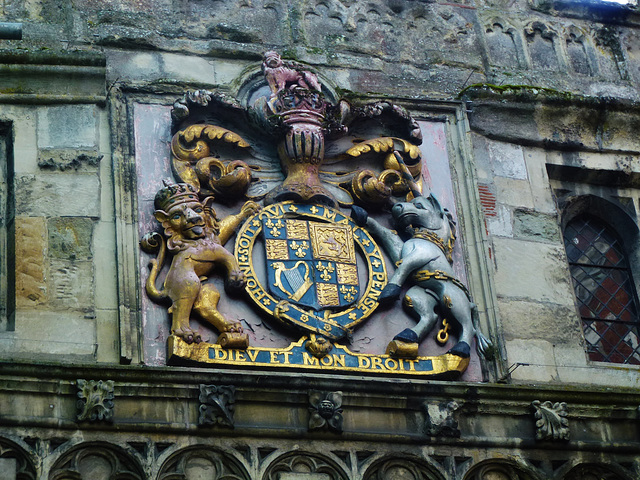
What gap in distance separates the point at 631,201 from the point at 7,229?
4.67m

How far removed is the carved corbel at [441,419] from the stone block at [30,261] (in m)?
2.49

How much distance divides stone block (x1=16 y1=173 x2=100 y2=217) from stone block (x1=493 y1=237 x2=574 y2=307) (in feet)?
9.28

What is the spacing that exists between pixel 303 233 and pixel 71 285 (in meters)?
1.63

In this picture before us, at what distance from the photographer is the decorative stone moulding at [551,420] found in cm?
1031

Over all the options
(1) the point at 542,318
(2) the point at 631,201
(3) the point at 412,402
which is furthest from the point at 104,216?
(2) the point at 631,201

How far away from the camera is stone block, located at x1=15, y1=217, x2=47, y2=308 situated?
10039 mm

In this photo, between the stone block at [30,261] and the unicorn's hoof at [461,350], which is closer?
the stone block at [30,261]

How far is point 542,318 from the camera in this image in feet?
36.4

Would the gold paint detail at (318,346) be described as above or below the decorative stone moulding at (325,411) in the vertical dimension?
above

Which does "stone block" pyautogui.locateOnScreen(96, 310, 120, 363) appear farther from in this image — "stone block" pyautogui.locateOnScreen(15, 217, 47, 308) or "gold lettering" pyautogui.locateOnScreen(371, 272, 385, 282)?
"gold lettering" pyautogui.locateOnScreen(371, 272, 385, 282)

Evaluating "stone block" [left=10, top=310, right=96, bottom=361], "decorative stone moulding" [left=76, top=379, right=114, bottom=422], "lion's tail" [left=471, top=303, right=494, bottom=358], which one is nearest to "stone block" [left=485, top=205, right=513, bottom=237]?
"lion's tail" [left=471, top=303, right=494, bottom=358]

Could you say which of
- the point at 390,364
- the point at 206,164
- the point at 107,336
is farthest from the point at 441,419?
the point at 206,164

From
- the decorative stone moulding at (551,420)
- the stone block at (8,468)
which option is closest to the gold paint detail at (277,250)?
the decorative stone moulding at (551,420)

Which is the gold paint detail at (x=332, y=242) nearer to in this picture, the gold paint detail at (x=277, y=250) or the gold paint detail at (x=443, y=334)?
the gold paint detail at (x=277, y=250)
